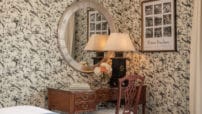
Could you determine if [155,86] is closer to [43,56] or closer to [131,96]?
[131,96]

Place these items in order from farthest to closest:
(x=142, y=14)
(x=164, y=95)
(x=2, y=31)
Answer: (x=142, y=14) → (x=164, y=95) → (x=2, y=31)

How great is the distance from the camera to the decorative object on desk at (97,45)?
435cm

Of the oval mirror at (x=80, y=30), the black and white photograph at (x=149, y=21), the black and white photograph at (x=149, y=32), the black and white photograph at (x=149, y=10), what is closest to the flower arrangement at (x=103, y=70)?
the oval mirror at (x=80, y=30)

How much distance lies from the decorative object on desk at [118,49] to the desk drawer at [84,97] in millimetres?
563

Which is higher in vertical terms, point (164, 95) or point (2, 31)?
point (2, 31)

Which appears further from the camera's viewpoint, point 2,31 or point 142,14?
point 142,14

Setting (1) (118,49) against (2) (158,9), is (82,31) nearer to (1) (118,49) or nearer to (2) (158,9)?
(1) (118,49)

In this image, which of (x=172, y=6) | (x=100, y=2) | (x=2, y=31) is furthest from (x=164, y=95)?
(x=2, y=31)

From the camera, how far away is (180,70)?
3959mm

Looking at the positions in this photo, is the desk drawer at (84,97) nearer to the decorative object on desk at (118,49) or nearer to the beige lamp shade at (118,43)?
the decorative object on desk at (118,49)

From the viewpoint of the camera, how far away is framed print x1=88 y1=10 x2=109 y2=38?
438 cm

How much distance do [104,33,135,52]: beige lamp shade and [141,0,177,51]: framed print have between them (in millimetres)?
343

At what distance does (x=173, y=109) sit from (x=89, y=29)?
1.58m

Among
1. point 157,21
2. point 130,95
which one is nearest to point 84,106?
point 130,95
